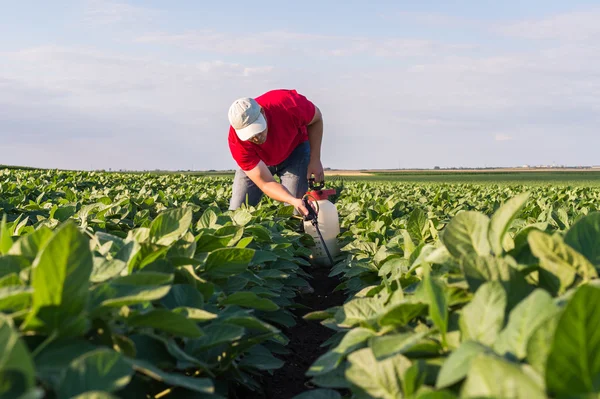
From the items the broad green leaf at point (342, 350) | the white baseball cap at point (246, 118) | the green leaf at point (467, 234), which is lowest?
the broad green leaf at point (342, 350)

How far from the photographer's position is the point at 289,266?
A: 3.68 m

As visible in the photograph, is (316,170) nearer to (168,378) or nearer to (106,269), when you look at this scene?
(106,269)

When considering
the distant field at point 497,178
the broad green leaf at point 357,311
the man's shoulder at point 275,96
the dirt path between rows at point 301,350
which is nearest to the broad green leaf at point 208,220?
the dirt path between rows at point 301,350

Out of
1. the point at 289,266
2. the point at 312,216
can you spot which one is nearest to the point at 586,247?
the point at 289,266

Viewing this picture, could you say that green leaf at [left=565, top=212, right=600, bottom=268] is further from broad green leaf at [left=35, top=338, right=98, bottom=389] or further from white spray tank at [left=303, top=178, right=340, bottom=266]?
white spray tank at [left=303, top=178, right=340, bottom=266]

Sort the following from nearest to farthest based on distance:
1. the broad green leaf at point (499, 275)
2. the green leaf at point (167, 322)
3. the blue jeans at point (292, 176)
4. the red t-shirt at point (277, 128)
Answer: the green leaf at point (167, 322), the broad green leaf at point (499, 275), the red t-shirt at point (277, 128), the blue jeans at point (292, 176)

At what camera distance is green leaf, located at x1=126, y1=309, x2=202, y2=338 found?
1.35m

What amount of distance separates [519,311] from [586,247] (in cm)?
65

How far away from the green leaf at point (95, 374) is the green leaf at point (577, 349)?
807 millimetres

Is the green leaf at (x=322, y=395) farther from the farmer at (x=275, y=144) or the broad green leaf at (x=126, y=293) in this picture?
the farmer at (x=275, y=144)

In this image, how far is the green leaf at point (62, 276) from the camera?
115 cm

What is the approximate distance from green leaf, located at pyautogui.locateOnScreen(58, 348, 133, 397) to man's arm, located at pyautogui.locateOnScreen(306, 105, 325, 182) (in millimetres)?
6169

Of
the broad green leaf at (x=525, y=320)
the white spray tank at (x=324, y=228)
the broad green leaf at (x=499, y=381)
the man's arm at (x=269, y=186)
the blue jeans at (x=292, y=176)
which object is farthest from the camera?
the blue jeans at (x=292, y=176)

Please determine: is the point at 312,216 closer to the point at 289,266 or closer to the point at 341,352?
the point at 289,266
